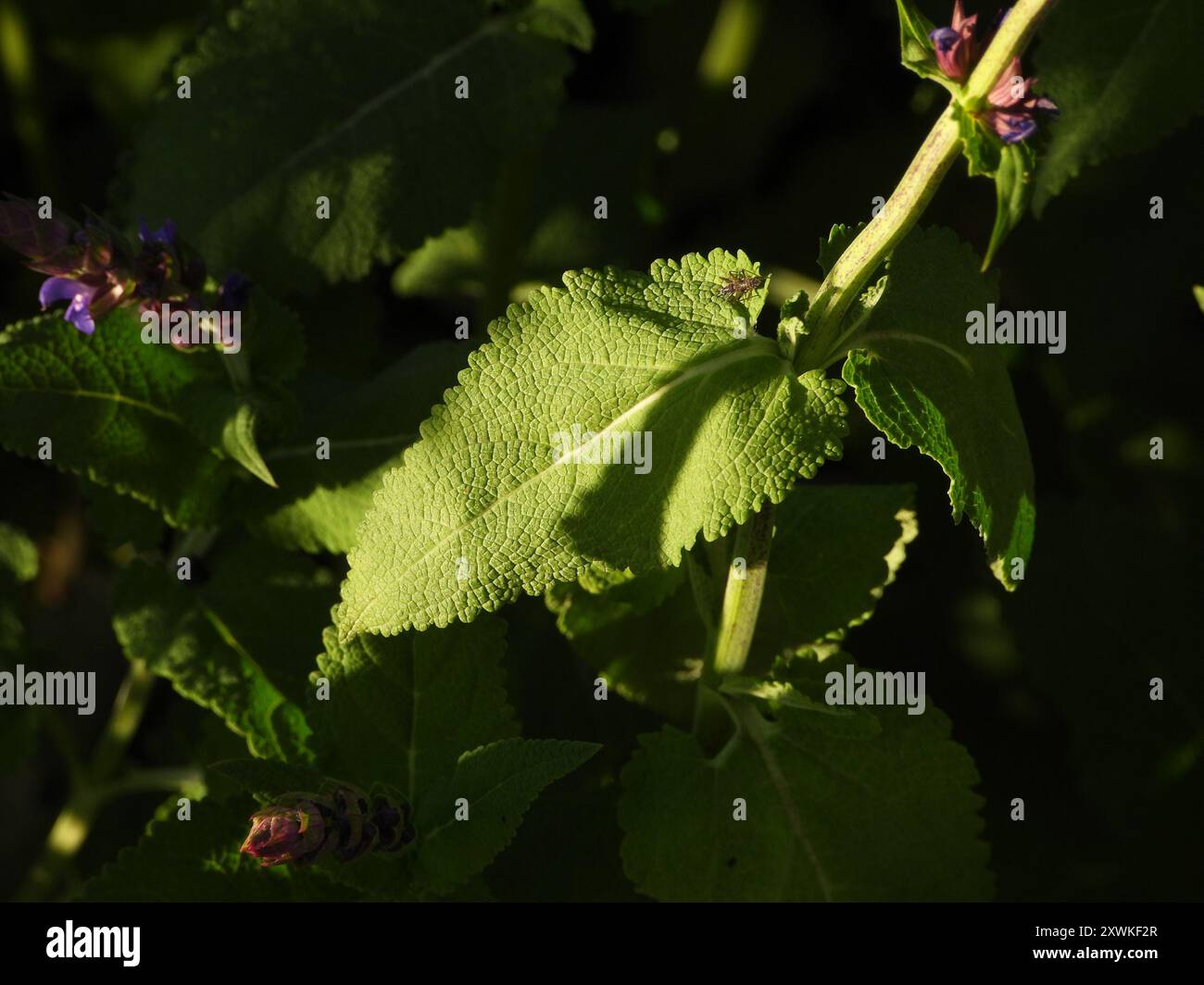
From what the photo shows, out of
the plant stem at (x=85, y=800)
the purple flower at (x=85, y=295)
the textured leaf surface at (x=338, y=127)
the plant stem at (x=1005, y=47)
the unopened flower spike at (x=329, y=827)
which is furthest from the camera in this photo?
the plant stem at (x=85, y=800)

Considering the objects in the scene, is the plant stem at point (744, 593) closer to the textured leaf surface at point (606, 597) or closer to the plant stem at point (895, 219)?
the textured leaf surface at point (606, 597)

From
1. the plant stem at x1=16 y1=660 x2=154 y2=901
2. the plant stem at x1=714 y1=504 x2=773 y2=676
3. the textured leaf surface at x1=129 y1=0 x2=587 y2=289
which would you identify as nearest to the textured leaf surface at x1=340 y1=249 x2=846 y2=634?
the plant stem at x1=714 y1=504 x2=773 y2=676

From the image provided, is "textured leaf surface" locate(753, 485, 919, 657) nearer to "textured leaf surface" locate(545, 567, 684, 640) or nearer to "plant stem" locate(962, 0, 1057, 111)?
"textured leaf surface" locate(545, 567, 684, 640)

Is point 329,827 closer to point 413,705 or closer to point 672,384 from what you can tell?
point 413,705

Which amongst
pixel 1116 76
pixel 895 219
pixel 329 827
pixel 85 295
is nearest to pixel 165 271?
pixel 85 295

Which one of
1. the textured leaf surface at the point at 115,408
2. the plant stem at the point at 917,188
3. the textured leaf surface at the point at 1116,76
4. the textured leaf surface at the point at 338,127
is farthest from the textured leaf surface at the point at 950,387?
the textured leaf surface at the point at 115,408

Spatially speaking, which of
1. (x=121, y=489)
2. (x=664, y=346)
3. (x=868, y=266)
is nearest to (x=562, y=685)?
(x=121, y=489)

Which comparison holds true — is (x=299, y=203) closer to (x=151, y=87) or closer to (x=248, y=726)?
(x=248, y=726)
